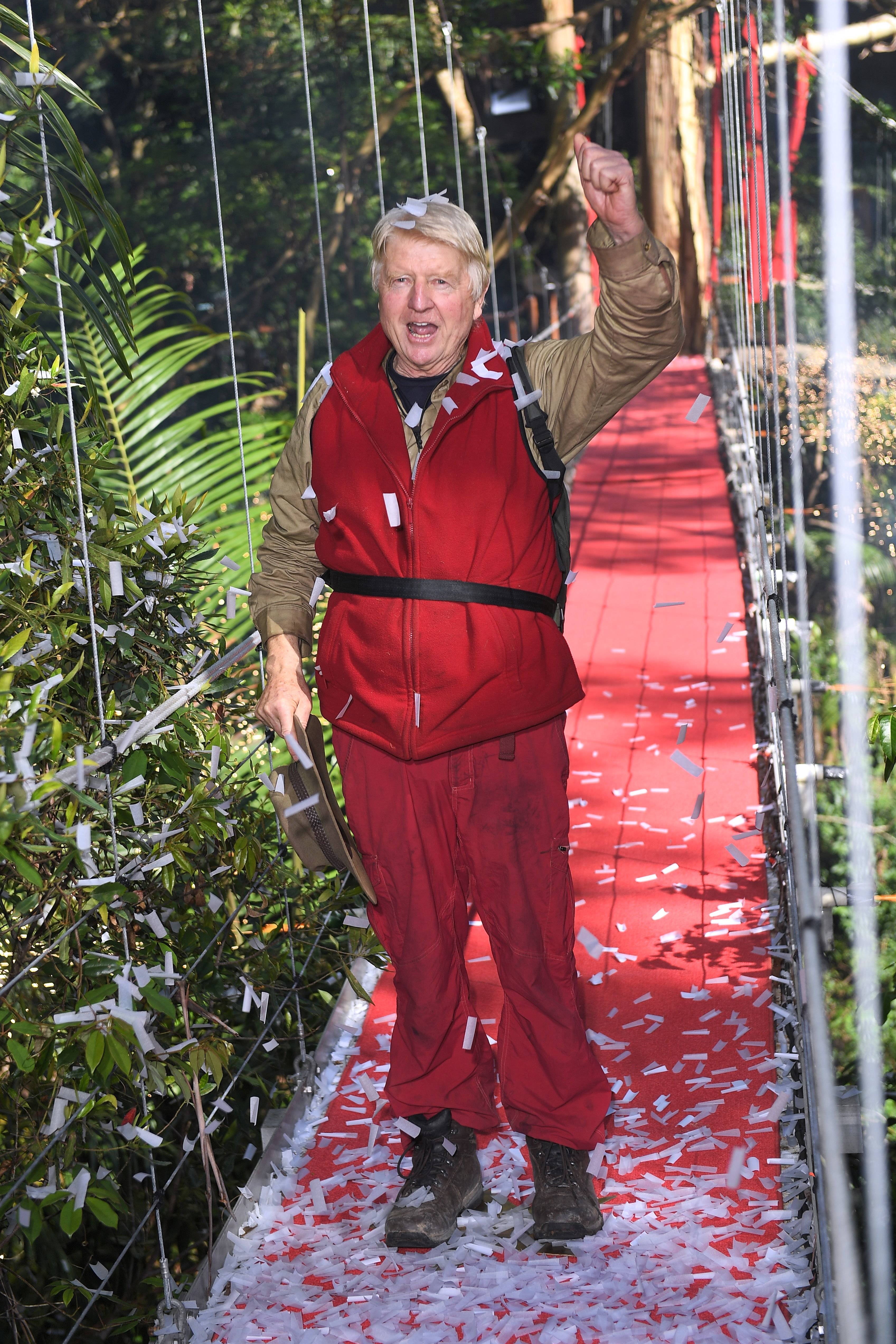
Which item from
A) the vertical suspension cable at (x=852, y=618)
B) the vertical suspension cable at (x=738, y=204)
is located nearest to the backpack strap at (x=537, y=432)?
the vertical suspension cable at (x=852, y=618)

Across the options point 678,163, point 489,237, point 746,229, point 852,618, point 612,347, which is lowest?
point 852,618

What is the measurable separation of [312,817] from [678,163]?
1065 cm

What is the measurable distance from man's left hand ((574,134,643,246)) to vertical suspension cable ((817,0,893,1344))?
0.46 meters

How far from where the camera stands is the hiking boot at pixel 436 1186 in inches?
72.0

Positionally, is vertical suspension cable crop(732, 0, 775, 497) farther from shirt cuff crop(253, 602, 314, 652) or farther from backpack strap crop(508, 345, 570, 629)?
shirt cuff crop(253, 602, 314, 652)

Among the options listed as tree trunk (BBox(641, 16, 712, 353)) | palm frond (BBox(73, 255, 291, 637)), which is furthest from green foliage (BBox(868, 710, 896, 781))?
tree trunk (BBox(641, 16, 712, 353))

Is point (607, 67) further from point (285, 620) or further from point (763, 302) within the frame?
point (285, 620)

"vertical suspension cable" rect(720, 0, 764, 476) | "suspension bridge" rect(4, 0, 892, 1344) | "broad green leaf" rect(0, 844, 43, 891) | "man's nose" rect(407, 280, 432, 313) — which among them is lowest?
"suspension bridge" rect(4, 0, 892, 1344)

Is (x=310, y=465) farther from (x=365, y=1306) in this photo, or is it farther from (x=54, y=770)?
(x=365, y=1306)

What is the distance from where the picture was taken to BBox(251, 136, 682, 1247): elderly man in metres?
1.71

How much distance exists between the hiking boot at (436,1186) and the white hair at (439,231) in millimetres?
1211

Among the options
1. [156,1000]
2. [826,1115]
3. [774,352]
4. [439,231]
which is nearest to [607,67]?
[774,352]

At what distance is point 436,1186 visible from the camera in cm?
186

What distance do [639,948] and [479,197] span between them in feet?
33.2
